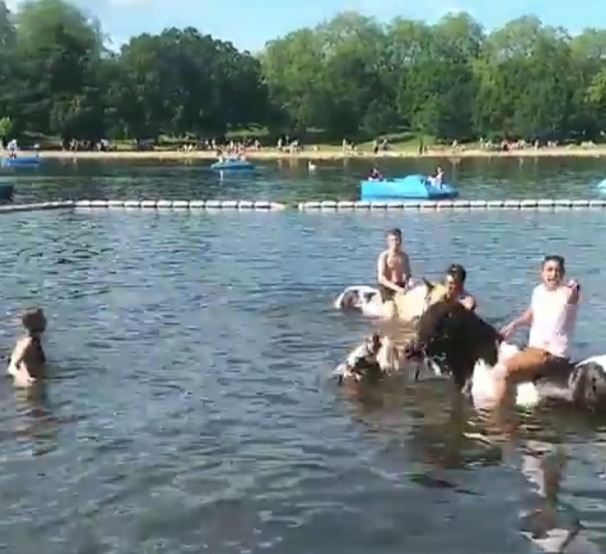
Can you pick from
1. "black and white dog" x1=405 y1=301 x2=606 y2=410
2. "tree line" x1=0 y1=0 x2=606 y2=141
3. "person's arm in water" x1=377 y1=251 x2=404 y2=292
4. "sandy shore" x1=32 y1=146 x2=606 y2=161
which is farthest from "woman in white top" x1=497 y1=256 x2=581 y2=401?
"tree line" x1=0 y1=0 x2=606 y2=141

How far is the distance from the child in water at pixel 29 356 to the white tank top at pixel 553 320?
6772mm

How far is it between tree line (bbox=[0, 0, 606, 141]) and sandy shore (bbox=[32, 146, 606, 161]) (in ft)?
38.5

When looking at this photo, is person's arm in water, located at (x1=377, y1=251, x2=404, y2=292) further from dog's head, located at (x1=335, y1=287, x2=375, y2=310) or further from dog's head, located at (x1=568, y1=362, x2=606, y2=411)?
dog's head, located at (x1=568, y1=362, x2=606, y2=411)

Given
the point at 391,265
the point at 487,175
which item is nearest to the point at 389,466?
the point at 391,265

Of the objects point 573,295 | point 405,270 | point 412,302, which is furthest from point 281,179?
point 573,295

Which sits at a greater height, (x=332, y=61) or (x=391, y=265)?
(x=332, y=61)

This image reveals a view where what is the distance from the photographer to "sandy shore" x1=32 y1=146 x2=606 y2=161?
125938mm

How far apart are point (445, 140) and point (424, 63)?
68.0 ft

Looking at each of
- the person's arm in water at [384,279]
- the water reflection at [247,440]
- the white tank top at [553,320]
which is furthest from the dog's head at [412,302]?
the white tank top at [553,320]

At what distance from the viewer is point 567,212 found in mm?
46750

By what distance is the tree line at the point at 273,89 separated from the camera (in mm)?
146750

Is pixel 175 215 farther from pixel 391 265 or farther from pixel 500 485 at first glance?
pixel 500 485

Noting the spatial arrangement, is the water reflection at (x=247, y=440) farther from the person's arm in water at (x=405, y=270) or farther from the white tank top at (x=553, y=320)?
the person's arm in water at (x=405, y=270)

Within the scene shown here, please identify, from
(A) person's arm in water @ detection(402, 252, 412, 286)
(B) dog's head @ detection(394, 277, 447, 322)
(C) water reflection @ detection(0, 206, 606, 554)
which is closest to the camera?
(C) water reflection @ detection(0, 206, 606, 554)
